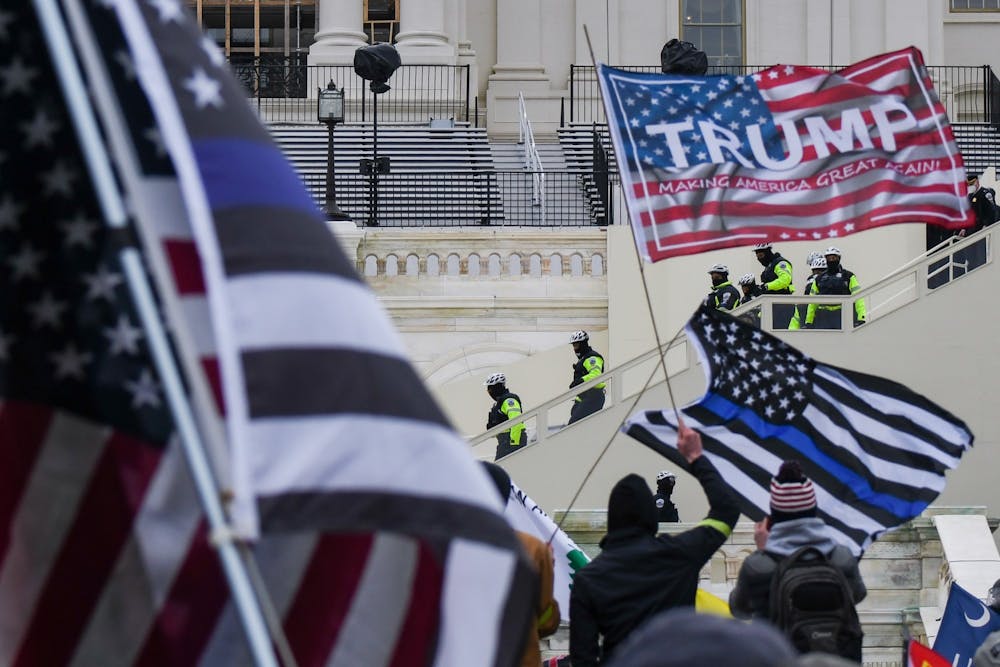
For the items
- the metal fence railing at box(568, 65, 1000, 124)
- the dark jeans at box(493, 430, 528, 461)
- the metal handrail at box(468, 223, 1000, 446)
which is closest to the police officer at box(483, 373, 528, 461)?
the dark jeans at box(493, 430, 528, 461)

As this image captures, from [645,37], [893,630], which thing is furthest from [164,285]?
[645,37]

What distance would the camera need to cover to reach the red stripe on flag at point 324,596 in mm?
4129

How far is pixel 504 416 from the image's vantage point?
20828 millimetres

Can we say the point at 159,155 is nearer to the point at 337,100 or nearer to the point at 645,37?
the point at 337,100

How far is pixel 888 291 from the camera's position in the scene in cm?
2533

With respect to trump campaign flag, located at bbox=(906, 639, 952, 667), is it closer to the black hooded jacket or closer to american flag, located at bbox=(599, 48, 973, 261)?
american flag, located at bbox=(599, 48, 973, 261)

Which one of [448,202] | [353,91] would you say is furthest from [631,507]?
[353,91]

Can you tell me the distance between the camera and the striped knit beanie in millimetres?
7938

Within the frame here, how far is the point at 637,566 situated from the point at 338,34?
90.8 ft

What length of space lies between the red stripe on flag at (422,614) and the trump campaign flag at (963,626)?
21.2 feet

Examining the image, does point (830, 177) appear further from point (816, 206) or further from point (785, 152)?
point (785, 152)

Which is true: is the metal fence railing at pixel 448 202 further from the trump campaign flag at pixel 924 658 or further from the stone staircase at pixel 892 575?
the trump campaign flag at pixel 924 658

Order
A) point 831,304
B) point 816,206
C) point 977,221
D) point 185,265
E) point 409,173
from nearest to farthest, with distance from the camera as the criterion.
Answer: point 185,265 → point 816,206 → point 831,304 → point 977,221 → point 409,173

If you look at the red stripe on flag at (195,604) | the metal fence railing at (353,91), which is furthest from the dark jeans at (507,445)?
the red stripe on flag at (195,604)
